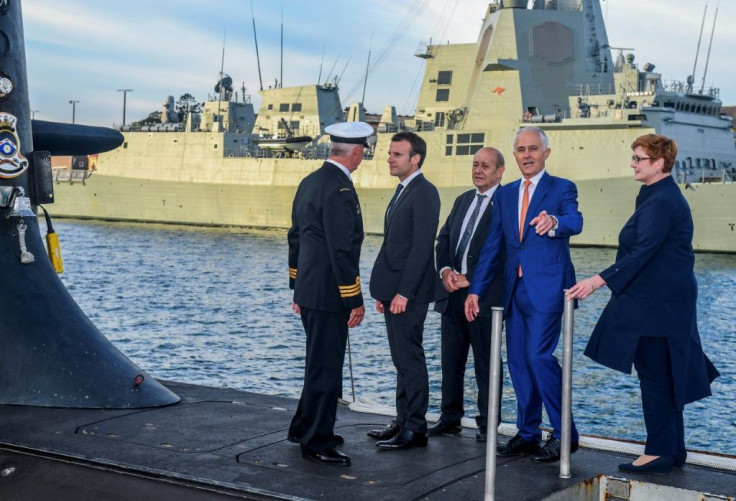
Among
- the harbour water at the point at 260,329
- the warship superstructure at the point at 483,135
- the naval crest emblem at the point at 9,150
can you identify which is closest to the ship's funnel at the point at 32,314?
the naval crest emblem at the point at 9,150

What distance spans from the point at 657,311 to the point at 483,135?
41571mm

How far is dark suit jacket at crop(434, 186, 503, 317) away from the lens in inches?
224

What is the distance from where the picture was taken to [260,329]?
2127 cm

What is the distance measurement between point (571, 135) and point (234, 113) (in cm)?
2531

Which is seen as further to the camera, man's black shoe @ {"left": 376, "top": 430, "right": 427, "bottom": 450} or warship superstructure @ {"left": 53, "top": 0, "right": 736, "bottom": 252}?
warship superstructure @ {"left": 53, "top": 0, "right": 736, "bottom": 252}

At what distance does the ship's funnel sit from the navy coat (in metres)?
2.82

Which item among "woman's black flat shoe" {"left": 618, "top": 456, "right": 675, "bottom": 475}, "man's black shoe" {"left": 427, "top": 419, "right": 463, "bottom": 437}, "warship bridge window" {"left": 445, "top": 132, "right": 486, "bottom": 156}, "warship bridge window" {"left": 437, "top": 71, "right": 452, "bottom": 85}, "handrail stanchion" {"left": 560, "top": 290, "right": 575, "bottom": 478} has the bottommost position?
"man's black shoe" {"left": 427, "top": 419, "right": 463, "bottom": 437}

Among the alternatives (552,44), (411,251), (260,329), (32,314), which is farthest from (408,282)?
(552,44)

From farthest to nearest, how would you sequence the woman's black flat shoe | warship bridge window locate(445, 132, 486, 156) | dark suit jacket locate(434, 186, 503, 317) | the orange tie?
warship bridge window locate(445, 132, 486, 156)
dark suit jacket locate(434, 186, 503, 317)
the orange tie
the woman's black flat shoe

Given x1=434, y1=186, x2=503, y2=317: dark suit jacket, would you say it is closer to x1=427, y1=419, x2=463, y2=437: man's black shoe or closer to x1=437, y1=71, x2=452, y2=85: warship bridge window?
x1=427, y1=419, x2=463, y2=437: man's black shoe

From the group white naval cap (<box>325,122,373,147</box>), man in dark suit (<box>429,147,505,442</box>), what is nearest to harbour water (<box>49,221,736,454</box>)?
man in dark suit (<box>429,147,505,442</box>)

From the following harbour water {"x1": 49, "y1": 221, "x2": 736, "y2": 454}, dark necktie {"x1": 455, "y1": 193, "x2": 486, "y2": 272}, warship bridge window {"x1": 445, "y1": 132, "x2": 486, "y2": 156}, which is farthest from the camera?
warship bridge window {"x1": 445, "y1": 132, "x2": 486, "y2": 156}

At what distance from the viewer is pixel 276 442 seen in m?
5.29

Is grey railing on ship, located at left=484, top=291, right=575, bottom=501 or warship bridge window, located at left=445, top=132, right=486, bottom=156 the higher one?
warship bridge window, located at left=445, top=132, right=486, bottom=156
